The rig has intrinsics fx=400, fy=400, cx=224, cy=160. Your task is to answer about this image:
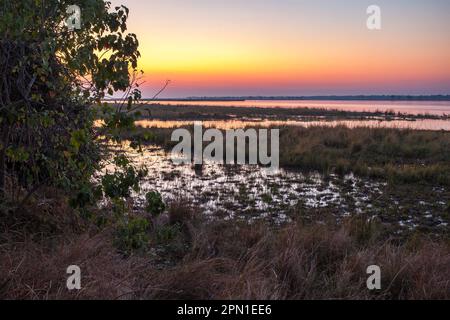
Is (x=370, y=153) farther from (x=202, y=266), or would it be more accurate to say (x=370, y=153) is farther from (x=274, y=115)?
(x=274, y=115)

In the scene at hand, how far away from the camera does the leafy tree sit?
12.8 feet

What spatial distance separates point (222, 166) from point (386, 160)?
7924mm

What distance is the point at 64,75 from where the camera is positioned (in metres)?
5.26

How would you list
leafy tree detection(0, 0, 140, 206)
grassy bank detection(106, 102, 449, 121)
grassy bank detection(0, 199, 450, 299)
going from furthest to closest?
1. grassy bank detection(106, 102, 449, 121)
2. grassy bank detection(0, 199, 450, 299)
3. leafy tree detection(0, 0, 140, 206)

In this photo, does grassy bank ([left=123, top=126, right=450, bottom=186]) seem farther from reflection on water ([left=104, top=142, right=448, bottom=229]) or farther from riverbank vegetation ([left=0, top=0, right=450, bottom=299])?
riverbank vegetation ([left=0, top=0, right=450, bottom=299])

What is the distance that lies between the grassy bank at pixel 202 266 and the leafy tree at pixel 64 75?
0.96 meters

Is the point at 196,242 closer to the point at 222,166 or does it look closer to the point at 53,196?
the point at 53,196

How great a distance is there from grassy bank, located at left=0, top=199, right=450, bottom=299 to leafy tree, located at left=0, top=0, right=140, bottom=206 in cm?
96

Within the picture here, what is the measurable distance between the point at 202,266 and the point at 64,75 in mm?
3064

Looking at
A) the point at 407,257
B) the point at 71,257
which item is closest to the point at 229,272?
the point at 71,257

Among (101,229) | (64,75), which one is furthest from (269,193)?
(64,75)

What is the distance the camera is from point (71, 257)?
4.89 meters

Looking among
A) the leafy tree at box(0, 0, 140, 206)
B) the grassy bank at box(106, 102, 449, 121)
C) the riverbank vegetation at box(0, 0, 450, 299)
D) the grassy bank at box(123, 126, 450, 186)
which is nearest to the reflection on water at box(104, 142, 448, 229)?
the grassy bank at box(123, 126, 450, 186)

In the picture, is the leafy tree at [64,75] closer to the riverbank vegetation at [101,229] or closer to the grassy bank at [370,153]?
the riverbank vegetation at [101,229]
